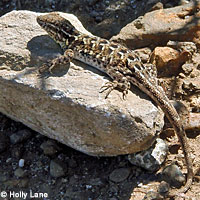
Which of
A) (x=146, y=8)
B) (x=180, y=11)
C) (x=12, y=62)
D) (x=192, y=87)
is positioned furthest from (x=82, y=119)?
(x=146, y=8)

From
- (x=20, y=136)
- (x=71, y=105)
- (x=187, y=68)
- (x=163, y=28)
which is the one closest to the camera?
(x=71, y=105)

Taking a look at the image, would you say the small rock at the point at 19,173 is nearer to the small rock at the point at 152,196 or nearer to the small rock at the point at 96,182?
the small rock at the point at 96,182

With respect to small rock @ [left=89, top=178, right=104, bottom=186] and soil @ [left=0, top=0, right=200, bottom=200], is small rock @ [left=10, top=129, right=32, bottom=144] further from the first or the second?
small rock @ [left=89, top=178, right=104, bottom=186]

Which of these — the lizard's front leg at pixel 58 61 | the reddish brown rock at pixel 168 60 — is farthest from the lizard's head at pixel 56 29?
the reddish brown rock at pixel 168 60

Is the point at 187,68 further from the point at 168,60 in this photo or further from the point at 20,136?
the point at 20,136

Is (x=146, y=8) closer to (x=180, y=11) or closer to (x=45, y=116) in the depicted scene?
(x=180, y=11)

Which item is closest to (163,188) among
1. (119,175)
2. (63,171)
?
(119,175)
